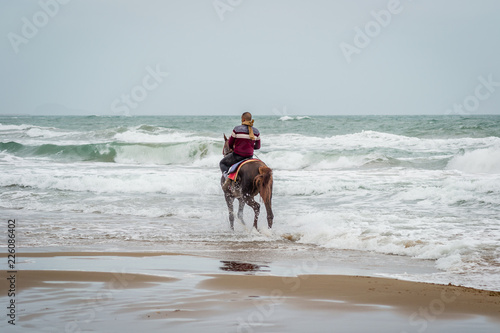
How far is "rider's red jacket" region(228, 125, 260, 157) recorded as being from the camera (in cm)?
1027

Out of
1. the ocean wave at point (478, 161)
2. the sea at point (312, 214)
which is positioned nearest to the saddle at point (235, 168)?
the sea at point (312, 214)

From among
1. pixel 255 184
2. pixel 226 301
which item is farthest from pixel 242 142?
pixel 226 301

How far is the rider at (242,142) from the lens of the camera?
10258mm

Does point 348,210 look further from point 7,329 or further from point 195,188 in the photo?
point 7,329

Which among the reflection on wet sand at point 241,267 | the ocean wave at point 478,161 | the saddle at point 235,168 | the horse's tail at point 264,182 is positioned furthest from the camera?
the ocean wave at point 478,161

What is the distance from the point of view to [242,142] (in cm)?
1033

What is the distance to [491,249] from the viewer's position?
8.02 metres

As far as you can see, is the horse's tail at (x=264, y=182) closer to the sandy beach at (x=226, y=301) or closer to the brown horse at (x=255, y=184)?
the brown horse at (x=255, y=184)

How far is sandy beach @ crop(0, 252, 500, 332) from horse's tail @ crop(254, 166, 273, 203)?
309cm

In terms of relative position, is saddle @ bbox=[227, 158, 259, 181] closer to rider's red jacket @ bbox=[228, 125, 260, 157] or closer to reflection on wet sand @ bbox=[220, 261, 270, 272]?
rider's red jacket @ bbox=[228, 125, 260, 157]

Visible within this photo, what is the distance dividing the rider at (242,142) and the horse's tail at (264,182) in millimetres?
560

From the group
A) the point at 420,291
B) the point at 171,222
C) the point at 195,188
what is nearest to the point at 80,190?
the point at 195,188

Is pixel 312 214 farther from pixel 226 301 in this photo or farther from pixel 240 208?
pixel 226 301

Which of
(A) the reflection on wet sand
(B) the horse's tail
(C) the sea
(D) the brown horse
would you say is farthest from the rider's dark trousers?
(A) the reflection on wet sand
